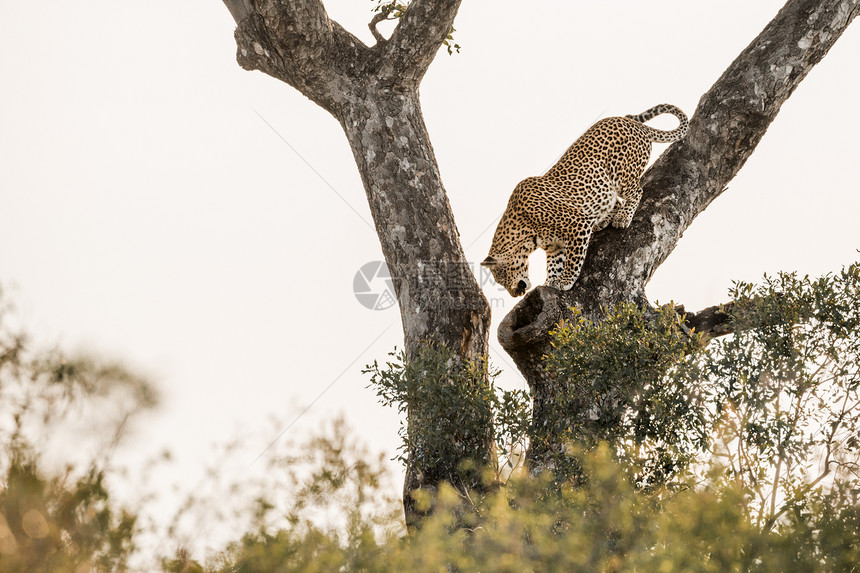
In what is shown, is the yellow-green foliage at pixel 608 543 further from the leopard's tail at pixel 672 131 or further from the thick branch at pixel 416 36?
the leopard's tail at pixel 672 131

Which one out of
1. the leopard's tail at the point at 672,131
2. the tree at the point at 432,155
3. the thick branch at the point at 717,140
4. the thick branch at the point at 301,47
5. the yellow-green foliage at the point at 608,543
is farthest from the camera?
the leopard's tail at the point at 672,131

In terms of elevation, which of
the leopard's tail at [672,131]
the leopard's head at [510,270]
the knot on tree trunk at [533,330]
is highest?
the leopard's tail at [672,131]

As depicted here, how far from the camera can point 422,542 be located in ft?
10.5

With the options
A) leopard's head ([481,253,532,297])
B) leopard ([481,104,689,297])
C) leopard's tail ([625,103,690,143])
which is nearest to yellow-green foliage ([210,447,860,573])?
leopard ([481,104,689,297])

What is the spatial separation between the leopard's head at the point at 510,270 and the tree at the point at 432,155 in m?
0.81

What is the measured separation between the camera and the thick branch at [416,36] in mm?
7129

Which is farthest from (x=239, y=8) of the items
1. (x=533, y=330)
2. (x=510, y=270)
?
(x=533, y=330)

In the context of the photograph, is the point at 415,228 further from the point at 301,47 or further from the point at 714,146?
the point at 714,146

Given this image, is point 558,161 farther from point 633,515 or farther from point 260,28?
point 633,515

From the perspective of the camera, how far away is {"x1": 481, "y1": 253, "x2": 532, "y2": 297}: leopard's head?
309 inches

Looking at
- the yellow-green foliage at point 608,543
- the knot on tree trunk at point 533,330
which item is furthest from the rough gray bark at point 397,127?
the yellow-green foliage at point 608,543

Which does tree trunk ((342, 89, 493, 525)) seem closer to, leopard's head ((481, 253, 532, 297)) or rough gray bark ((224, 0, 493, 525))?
rough gray bark ((224, 0, 493, 525))

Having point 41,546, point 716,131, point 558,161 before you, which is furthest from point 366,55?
point 41,546

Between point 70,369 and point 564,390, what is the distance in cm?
332
